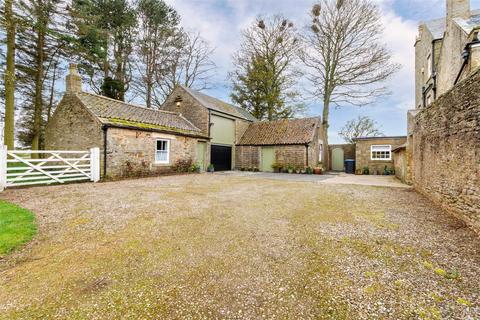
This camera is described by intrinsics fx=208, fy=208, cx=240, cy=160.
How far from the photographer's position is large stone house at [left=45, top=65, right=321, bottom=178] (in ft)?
35.7

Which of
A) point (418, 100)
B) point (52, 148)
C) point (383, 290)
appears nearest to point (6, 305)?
point (383, 290)

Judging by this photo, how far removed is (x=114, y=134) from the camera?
10695 millimetres

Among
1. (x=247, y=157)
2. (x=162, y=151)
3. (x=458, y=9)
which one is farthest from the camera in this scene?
(x=247, y=157)

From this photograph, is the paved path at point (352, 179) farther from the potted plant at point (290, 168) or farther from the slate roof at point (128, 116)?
the slate roof at point (128, 116)

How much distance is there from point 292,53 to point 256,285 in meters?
24.7

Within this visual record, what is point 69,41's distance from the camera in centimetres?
1412

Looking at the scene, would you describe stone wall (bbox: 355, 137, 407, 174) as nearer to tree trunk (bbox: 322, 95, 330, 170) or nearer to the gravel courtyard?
tree trunk (bbox: 322, 95, 330, 170)

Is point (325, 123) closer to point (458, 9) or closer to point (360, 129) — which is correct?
point (360, 129)

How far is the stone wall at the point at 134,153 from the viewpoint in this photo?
1062cm

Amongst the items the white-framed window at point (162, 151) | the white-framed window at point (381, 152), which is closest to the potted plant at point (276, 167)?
the white-framed window at point (381, 152)

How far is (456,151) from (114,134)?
12.9 m

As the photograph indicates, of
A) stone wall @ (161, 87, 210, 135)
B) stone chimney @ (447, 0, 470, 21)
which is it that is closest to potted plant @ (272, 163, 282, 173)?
stone wall @ (161, 87, 210, 135)

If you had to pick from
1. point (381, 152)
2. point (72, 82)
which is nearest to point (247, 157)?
point (381, 152)

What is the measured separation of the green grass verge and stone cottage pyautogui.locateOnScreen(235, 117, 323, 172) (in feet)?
50.7
